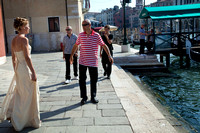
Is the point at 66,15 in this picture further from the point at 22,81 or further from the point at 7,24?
the point at 22,81

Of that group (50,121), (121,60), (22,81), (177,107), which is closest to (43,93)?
(50,121)

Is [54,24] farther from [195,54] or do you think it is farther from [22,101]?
[22,101]

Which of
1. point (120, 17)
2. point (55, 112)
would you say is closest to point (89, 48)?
point (55, 112)

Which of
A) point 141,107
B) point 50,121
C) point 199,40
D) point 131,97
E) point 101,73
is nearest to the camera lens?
point 50,121

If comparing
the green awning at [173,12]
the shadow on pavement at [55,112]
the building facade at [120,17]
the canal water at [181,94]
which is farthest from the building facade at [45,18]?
the building facade at [120,17]

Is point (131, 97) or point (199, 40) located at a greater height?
point (199, 40)

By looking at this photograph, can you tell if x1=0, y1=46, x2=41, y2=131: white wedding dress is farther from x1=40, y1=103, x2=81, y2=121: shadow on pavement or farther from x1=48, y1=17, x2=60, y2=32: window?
x1=48, y1=17, x2=60, y2=32: window

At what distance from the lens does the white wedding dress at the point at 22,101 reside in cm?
326

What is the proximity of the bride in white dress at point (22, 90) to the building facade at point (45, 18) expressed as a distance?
15.7 m

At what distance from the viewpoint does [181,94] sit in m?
7.12

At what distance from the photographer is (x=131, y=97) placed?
5102 mm

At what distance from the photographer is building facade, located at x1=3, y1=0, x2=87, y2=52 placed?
18.7m

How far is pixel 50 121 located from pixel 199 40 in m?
13.6

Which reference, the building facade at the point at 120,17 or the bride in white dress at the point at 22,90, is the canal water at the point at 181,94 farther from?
the building facade at the point at 120,17
